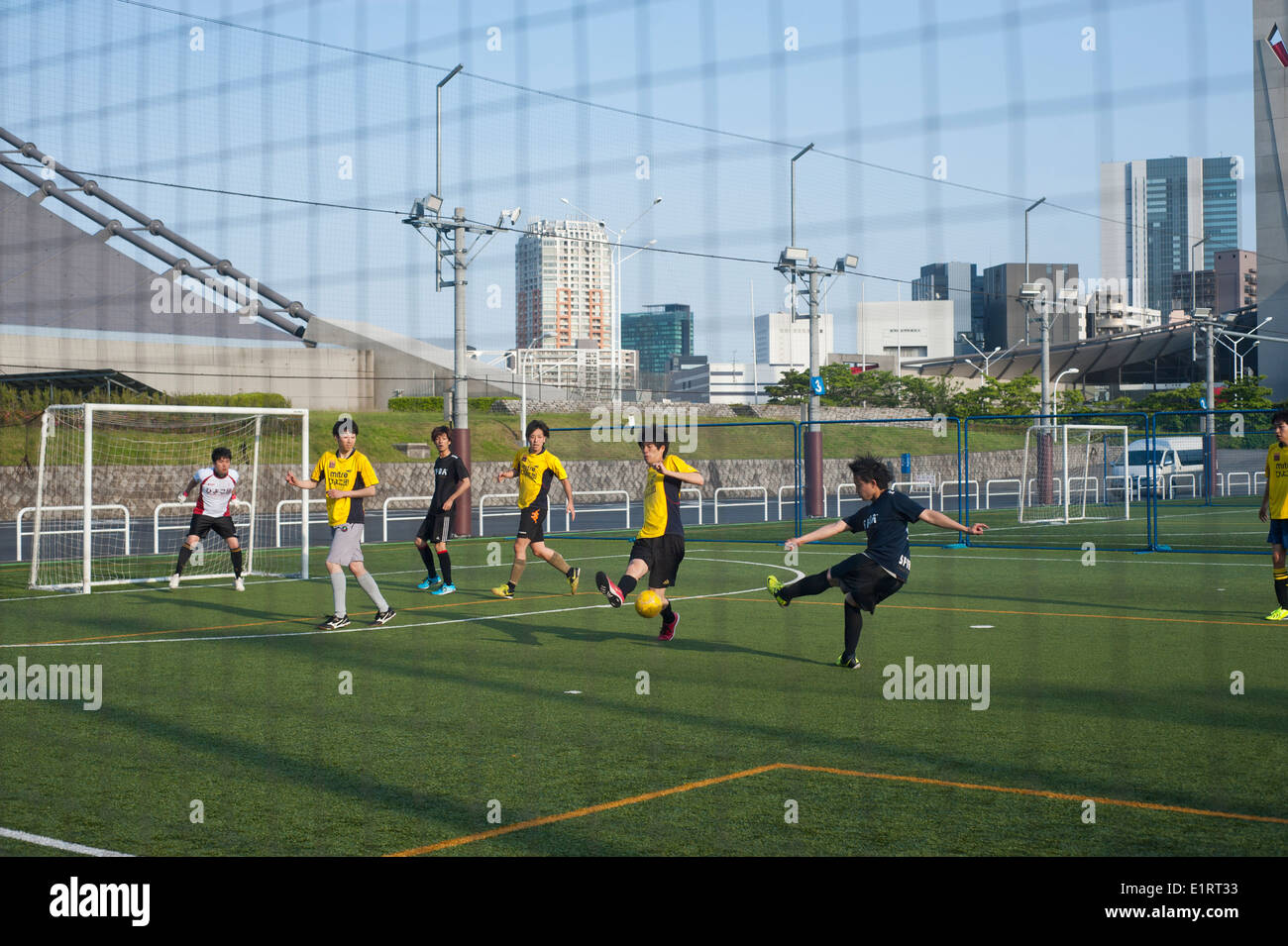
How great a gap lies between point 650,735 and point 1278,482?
7.98 meters

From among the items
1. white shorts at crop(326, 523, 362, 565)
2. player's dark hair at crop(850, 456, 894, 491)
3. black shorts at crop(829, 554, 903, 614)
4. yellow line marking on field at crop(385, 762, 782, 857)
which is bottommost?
yellow line marking on field at crop(385, 762, 782, 857)

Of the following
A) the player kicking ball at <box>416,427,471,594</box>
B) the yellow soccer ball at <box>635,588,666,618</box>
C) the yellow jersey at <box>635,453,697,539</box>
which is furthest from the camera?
the player kicking ball at <box>416,427,471,594</box>

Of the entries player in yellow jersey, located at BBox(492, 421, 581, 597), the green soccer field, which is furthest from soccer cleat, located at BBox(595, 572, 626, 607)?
player in yellow jersey, located at BBox(492, 421, 581, 597)

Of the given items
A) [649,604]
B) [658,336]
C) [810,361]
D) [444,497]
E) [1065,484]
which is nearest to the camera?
→ [649,604]

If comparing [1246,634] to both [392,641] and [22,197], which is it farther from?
[22,197]

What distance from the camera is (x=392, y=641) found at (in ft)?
36.9

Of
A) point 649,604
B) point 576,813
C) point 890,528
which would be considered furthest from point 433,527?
point 576,813

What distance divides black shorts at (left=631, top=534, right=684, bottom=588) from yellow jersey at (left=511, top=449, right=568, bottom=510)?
11.6 ft

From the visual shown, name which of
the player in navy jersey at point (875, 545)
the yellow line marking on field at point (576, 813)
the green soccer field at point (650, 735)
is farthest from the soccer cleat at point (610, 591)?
the yellow line marking on field at point (576, 813)

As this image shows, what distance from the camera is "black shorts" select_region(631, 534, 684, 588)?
10.8 meters

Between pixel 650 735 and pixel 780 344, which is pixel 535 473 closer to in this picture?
pixel 650 735

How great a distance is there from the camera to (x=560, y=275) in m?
23.2

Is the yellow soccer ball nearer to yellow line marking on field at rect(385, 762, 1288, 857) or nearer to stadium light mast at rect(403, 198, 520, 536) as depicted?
yellow line marking on field at rect(385, 762, 1288, 857)

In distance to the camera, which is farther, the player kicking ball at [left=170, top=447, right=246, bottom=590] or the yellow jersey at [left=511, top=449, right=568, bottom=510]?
the player kicking ball at [left=170, top=447, right=246, bottom=590]
